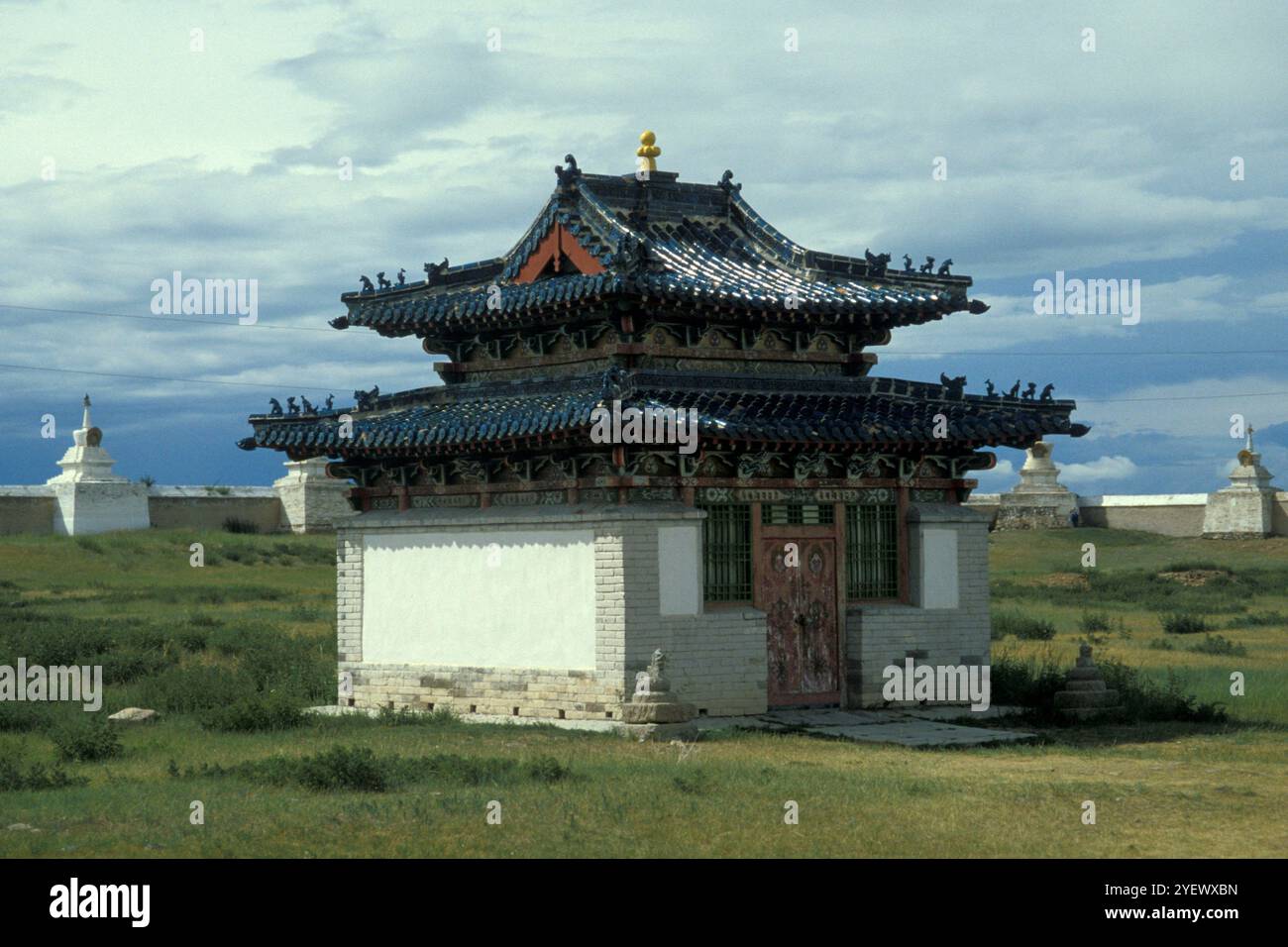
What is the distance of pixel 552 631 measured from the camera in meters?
24.4

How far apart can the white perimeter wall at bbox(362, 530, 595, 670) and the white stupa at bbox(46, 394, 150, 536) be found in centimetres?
4073

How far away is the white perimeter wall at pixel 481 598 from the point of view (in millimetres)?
24109

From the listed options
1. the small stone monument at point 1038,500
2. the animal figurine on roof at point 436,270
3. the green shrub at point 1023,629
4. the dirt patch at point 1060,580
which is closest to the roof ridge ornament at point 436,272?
the animal figurine on roof at point 436,270

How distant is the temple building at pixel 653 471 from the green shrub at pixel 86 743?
598 cm

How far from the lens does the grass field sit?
14.8m

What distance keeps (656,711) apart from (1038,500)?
59518 millimetres

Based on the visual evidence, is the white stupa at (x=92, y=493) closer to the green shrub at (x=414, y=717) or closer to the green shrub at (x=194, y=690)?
the green shrub at (x=194, y=690)

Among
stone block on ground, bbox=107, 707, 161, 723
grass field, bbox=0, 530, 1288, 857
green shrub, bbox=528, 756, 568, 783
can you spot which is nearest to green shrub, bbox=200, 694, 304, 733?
grass field, bbox=0, 530, 1288, 857

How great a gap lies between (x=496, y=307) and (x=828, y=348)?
5.26 metres

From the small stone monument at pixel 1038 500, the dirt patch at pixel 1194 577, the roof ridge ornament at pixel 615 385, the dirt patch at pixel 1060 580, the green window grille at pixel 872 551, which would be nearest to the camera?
the roof ridge ornament at pixel 615 385

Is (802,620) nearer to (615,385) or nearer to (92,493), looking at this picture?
(615,385)

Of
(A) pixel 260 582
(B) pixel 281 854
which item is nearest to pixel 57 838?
(B) pixel 281 854

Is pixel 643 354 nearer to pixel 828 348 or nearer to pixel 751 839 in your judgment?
pixel 828 348

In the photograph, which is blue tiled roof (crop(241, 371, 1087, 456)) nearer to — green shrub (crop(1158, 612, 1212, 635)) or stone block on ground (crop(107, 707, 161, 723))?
stone block on ground (crop(107, 707, 161, 723))
